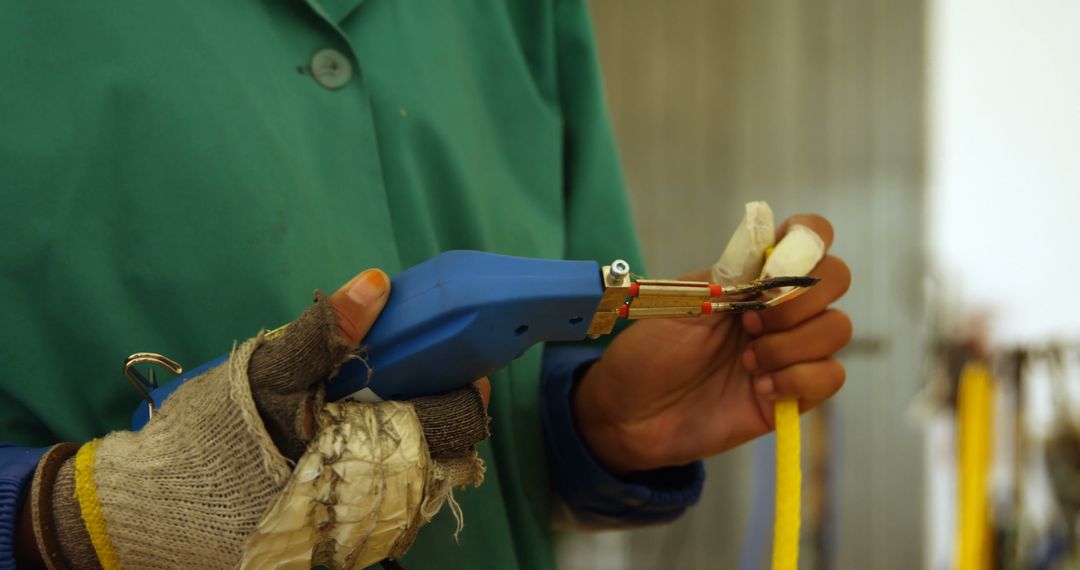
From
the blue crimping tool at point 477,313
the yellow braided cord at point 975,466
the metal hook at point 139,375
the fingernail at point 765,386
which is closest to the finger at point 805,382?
the fingernail at point 765,386

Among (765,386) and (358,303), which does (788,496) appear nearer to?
(765,386)

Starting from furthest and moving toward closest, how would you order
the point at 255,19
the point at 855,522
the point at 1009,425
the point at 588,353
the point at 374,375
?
the point at 855,522 < the point at 1009,425 < the point at 588,353 < the point at 255,19 < the point at 374,375

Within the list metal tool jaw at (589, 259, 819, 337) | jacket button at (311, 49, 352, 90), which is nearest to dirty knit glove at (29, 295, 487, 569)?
metal tool jaw at (589, 259, 819, 337)

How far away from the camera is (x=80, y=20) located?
45 cm

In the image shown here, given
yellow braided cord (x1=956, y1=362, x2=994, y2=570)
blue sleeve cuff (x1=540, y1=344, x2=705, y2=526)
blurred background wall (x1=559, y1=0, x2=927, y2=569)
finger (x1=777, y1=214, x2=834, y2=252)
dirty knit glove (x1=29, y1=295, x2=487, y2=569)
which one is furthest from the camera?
blurred background wall (x1=559, y1=0, x2=927, y2=569)

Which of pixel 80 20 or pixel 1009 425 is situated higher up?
pixel 80 20

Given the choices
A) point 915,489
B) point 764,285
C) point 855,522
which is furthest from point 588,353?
point 915,489

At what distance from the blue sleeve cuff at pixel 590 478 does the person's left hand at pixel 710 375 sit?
0.02 meters

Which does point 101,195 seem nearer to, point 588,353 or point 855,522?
point 588,353

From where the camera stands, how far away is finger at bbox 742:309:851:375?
1.61 feet

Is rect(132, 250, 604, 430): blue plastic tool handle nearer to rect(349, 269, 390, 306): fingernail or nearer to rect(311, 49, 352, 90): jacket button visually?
rect(349, 269, 390, 306): fingernail

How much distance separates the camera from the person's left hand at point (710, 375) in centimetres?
49

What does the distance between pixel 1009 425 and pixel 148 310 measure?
1335 mm

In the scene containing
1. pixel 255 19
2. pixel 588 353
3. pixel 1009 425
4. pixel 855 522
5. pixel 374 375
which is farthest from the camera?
pixel 855 522
